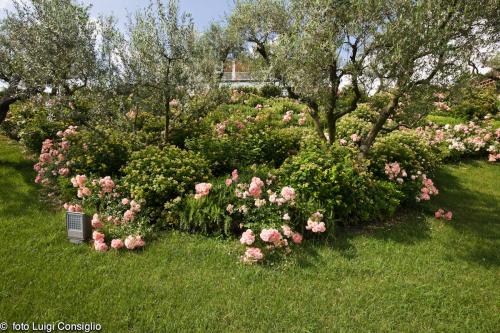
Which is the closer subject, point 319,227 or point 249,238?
point 249,238

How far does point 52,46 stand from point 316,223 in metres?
5.67

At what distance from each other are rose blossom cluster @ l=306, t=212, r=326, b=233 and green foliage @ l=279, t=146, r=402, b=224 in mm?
350

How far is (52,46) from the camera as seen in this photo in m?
6.49

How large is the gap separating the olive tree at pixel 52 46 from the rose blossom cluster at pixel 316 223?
16.4 ft

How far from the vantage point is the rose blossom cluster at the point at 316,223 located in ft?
16.9

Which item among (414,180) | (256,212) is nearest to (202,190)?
(256,212)

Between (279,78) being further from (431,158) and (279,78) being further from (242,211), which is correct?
(431,158)

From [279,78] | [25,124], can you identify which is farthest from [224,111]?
[25,124]

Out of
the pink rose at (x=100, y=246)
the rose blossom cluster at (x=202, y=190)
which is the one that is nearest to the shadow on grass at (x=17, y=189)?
the pink rose at (x=100, y=246)

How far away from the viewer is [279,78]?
723cm

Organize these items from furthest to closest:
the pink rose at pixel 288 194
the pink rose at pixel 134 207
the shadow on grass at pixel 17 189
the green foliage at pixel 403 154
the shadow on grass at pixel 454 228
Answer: the green foliage at pixel 403 154 → the shadow on grass at pixel 17 189 → the pink rose at pixel 134 207 → the pink rose at pixel 288 194 → the shadow on grass at pixel 454 228

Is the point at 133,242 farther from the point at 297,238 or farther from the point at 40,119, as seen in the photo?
the point at 40,119

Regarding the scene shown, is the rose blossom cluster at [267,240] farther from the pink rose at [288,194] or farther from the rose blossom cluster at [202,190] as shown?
the rose blossom cluster at [202,190]

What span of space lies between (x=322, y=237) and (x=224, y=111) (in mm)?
6869
